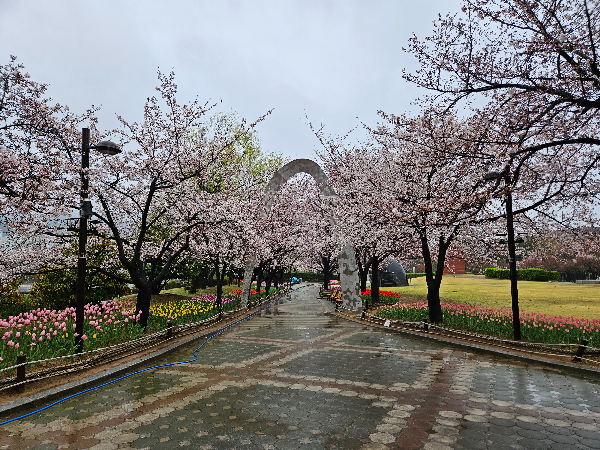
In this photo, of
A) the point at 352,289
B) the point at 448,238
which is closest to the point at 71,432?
the point at 448,238

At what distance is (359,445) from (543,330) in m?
9.06

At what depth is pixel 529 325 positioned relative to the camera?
454 inches

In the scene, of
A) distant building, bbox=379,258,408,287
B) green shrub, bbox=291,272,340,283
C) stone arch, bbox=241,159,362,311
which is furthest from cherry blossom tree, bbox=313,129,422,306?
green shrub, bbox=291,272,340,283

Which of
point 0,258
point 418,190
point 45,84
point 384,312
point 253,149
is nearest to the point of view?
point 45,84

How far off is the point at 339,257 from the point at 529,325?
43.8 ft

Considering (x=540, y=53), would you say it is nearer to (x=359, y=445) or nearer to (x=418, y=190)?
(x=418, y=190)

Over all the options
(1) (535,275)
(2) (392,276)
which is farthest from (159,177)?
(1) (535,275)

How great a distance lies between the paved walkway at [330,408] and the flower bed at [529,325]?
2382 millimetres

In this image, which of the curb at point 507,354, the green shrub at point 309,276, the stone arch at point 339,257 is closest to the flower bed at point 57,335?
the curb at point 507,354

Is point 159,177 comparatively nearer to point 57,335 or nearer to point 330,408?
point 57,335

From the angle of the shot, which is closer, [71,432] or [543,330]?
[71,432]

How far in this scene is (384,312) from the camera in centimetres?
1747

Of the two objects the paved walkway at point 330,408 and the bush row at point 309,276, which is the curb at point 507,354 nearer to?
the paved walkway at point 330,408

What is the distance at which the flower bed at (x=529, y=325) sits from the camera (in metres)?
10.2
